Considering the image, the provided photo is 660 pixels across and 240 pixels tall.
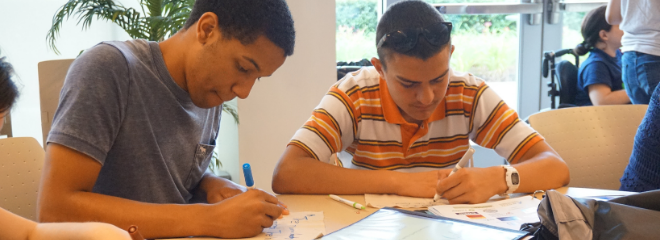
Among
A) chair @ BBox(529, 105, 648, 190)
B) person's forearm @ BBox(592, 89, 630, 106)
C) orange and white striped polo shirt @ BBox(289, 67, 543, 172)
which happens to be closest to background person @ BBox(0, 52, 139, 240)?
orange and white striped polo shirt @ BBox(289, 67, 543, 172)

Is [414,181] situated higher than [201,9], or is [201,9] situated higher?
[201,9]

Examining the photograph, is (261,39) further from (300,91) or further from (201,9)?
(300,91)

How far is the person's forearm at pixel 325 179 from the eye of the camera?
50.6 inches

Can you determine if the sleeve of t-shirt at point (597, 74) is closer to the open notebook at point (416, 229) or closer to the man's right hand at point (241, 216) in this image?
the open notebook at point (416, 229)

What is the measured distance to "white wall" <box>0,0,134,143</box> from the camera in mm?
2572

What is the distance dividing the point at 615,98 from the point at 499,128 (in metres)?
1.87

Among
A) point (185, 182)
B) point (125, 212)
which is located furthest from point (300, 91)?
point (125, 212)

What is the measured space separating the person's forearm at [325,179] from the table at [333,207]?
0.02 metres

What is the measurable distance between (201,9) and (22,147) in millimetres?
688

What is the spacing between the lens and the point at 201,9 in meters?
1.17

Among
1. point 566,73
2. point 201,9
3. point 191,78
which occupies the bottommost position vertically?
point 566,73

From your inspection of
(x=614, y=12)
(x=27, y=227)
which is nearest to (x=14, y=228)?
(x=27, y=227)

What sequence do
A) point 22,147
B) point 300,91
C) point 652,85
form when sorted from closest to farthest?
point 22,147 → point 652,85 → point 300,91

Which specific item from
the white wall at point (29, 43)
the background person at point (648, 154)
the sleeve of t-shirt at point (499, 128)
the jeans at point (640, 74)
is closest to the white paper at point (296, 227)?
the sleeve of t-shirt at point (499, 128)
